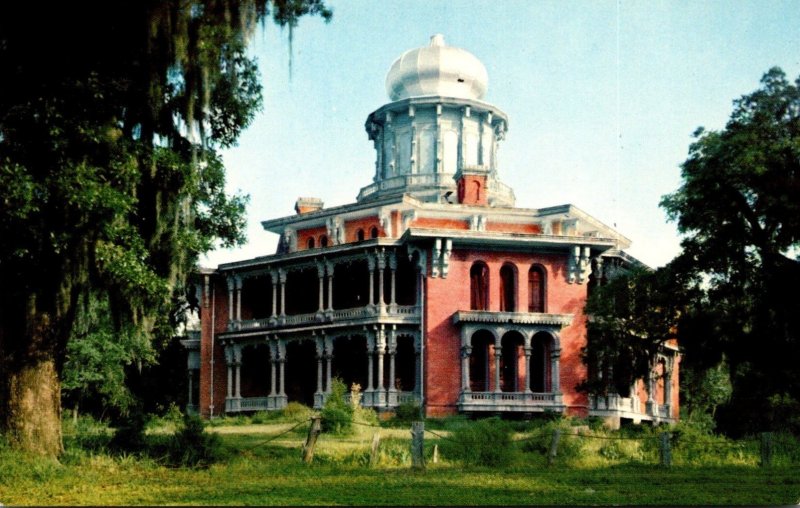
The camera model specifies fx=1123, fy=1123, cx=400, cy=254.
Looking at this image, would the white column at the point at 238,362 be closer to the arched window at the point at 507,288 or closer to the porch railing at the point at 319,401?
the porch railing at the point at 319,401

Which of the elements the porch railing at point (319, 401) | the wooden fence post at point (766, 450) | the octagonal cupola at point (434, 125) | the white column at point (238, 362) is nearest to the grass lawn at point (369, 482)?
the wooden fence post at point (766, 450)

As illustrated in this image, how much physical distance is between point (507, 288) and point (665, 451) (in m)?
21.7

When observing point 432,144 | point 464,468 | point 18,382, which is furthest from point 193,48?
point 432,144

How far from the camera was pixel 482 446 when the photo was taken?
2266cm

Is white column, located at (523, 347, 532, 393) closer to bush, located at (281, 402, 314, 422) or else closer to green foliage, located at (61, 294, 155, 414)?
bush, located at (281, 402, 314, 422)

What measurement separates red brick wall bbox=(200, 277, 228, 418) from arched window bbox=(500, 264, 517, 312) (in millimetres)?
12633

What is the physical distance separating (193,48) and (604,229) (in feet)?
96.4

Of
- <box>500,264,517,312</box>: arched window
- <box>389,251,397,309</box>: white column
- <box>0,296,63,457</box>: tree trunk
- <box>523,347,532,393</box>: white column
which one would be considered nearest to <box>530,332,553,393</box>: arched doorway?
<box>500,264,517,312</box>: arched window

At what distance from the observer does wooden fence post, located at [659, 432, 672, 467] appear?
21938mm

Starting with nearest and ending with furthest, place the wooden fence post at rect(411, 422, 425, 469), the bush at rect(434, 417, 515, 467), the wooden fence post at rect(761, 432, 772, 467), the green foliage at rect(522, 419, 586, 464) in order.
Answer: the wooden fence post at rect(411, 422, 425, 469), the bush at rect(434, 417, 515, 467), the wooden fence post at rect(761, 432, 772, 467), the green foliage at rect(522, 419, 586, 464)

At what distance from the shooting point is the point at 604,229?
45531mm

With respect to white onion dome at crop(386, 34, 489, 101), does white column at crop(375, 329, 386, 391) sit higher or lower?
lower

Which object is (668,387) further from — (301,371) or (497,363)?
(301,371)

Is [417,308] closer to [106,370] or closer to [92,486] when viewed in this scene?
[106,370]
